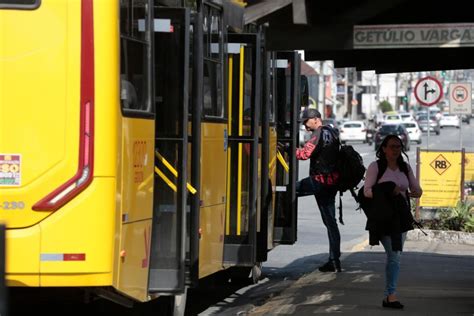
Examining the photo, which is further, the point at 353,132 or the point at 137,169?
the point at 353,132

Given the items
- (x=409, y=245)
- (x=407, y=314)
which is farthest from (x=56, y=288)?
(x=409, y=245)

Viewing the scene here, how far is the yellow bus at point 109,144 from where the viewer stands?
785 cm

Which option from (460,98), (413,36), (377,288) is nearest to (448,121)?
(460,98)

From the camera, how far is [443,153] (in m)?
23.1

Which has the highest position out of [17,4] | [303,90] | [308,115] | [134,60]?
[17,4]

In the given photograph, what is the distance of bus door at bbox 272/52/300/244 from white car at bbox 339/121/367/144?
64377 millimetres

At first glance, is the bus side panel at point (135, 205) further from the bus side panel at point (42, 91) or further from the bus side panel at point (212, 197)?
the bus side panel at point (212, 197)

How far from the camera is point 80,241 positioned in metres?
7.86

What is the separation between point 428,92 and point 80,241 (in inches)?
1080

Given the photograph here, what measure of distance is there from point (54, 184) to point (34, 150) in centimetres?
26

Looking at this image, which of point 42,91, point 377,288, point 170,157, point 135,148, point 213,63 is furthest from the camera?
point 377,288

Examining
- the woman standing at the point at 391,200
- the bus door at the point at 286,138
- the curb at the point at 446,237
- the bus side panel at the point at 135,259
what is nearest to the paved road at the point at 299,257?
the bus door at the point at 286,138

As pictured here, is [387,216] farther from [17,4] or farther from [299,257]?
[299,257]

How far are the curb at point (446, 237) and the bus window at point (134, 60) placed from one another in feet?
39.2
